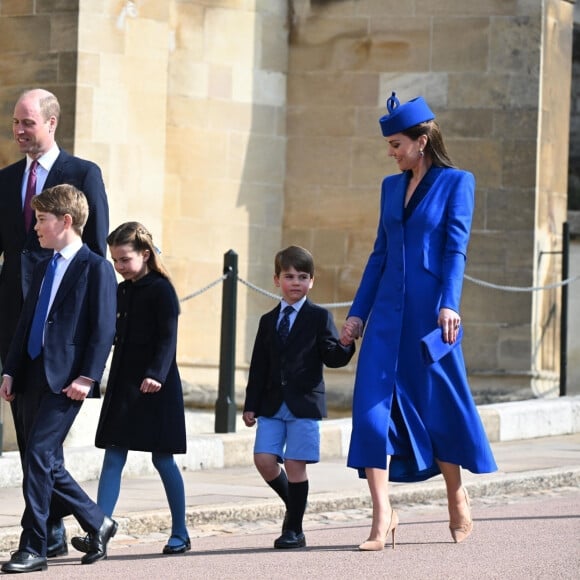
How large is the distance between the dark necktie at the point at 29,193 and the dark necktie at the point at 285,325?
3.82 ft

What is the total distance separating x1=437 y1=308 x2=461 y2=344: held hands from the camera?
694 cm

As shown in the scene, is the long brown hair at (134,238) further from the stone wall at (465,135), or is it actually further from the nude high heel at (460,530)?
the stone wall at (465,135)

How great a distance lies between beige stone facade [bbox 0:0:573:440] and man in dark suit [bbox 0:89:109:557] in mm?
5436

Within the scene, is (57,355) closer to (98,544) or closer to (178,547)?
(98,544)

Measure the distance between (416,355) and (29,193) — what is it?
1.69 metres

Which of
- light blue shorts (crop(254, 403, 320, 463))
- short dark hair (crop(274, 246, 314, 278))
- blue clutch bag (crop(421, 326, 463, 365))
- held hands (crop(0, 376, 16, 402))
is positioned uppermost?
short dark hair (crop(274, 246, 314, 278))

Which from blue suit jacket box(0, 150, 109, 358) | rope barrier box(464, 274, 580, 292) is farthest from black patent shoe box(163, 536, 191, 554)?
rope barrier box(464, 274, 580, 292)

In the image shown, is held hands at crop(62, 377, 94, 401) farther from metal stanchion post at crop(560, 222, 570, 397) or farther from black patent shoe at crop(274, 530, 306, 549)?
metal stanchion post at crop(560, 222, 570, 397)

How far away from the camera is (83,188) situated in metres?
7.04

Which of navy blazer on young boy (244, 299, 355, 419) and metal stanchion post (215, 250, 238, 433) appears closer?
navy blazer on young boy (244, 299, 355, 419)

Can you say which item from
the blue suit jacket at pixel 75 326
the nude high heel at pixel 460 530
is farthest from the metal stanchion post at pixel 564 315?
the blue suit jacket at pixel 75 326

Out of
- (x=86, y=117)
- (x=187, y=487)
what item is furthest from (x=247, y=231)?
(x=187, y=487)

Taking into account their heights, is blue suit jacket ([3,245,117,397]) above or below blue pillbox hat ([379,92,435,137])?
below

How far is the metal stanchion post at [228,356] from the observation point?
34.2ft
